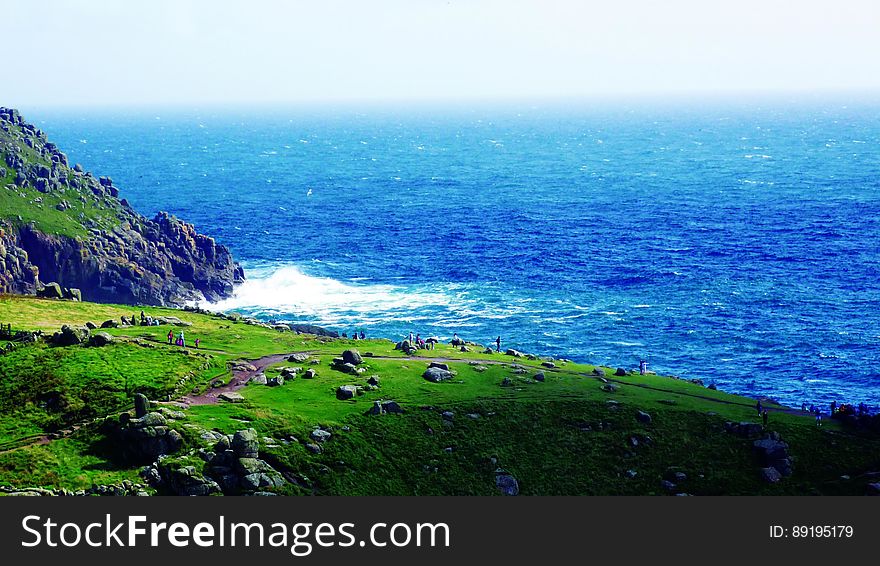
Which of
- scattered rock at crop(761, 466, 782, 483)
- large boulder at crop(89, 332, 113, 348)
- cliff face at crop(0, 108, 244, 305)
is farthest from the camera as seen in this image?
cliff face at crop(0, 108, 244, 305)

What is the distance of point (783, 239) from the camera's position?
196250 millimetres

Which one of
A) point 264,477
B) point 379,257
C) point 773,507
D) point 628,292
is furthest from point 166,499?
point 379,257

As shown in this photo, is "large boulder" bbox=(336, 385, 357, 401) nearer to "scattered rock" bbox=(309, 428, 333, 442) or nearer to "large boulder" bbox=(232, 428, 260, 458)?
"scattered rock" bbox=(309, 428, 333, 442)

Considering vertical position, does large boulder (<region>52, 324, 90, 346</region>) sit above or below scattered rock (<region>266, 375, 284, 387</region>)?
above

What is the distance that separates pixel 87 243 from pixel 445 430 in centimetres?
10144

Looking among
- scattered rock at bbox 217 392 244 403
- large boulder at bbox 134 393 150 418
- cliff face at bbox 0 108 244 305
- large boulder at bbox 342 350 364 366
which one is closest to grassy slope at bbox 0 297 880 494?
scattered rock at bbox 217 392 244 403

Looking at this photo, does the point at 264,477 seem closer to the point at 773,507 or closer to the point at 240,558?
the point at 240,558

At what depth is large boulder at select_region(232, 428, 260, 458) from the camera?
218 ft

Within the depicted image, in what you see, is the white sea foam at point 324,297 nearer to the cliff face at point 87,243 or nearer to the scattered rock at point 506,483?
the cliff face at point 87,243

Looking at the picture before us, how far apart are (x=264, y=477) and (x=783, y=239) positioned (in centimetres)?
15802

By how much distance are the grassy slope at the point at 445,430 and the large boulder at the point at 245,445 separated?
1.48m

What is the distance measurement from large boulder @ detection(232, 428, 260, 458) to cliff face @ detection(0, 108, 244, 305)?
8939 centimetres

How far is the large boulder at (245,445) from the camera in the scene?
66.5 metres

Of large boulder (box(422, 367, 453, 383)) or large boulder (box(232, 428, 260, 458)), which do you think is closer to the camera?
large boulder (box(232, 428, 260, 458))
